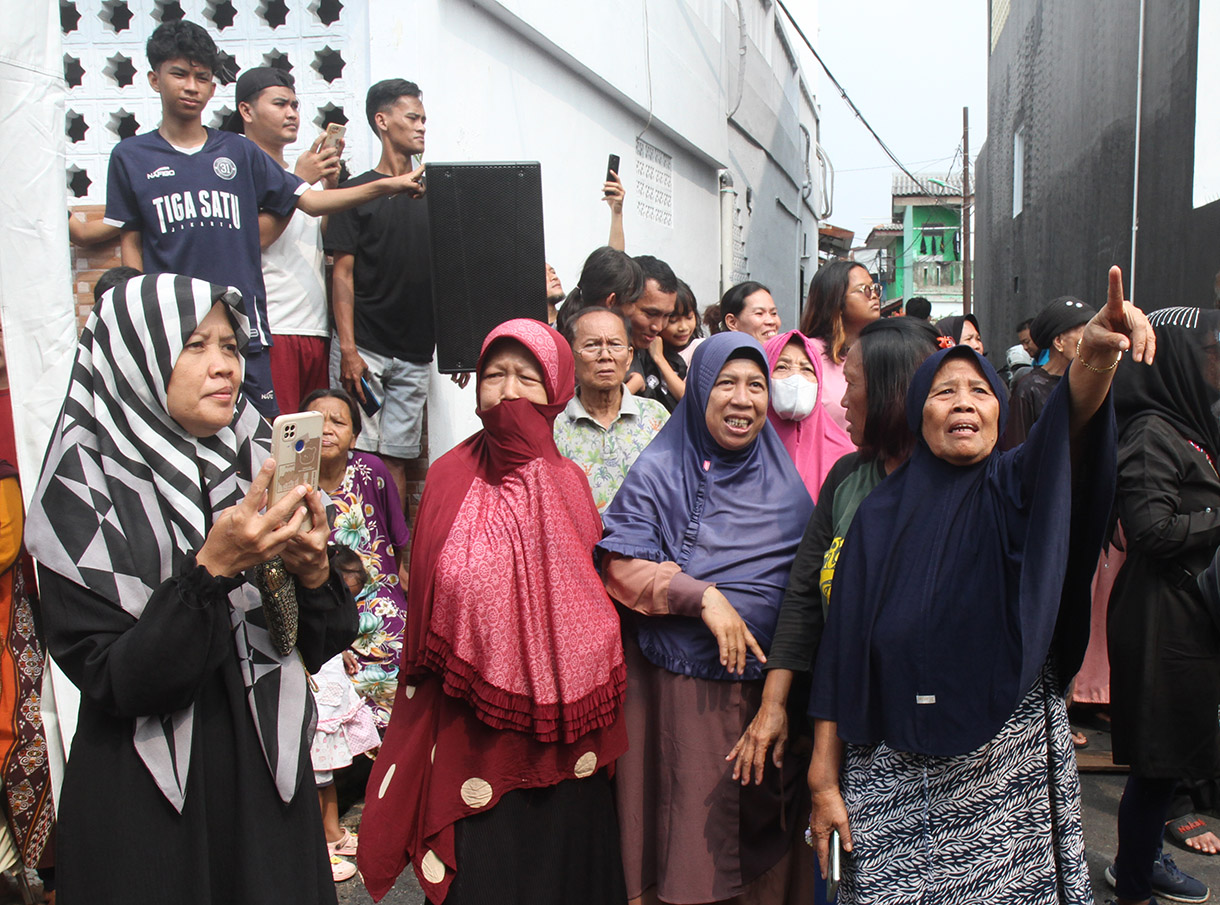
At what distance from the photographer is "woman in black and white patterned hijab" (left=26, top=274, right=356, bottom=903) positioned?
160cm

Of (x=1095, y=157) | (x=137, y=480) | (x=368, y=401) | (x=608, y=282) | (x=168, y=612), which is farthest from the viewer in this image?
(x=1095, y=157)

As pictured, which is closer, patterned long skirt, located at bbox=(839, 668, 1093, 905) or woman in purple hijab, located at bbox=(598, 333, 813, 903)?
patterned long skirt, located at bbox=(839, 668, 1093, 905)

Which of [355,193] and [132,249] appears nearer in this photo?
[132,249]

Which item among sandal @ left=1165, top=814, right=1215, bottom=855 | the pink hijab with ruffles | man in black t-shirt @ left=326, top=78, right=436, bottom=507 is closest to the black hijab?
the pink hijab with ruffles

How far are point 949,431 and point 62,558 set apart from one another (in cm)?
172

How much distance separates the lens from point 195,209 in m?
3.46

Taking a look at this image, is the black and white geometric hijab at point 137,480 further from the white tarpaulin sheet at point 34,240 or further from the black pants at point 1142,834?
the black pants at point 1142,834

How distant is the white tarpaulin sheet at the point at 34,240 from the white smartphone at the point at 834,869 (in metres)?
2.12

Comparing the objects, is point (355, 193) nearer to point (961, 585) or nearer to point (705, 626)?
point (705, 626)

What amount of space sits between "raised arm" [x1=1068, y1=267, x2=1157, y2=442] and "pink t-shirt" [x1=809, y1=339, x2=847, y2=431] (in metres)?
1.69

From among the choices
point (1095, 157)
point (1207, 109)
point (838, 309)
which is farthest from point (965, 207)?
point (838, 309)

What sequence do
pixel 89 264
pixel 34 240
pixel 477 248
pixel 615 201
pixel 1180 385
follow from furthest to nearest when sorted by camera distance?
pixel 615 201 → pixel 89 264 → pixel 477 248 → pixel 1180 385 → pixel 34 240

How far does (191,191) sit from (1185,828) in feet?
14.3

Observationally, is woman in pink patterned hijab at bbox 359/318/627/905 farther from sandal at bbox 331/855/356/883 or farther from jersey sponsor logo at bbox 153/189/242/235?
jersey sponsor logo at bbox 153/189/242/235
